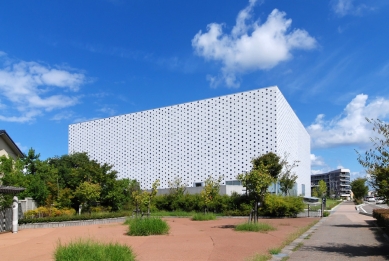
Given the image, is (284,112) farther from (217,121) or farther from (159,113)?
(159,113)

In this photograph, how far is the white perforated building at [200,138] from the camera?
62.7 m

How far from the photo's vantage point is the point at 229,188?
5044cm

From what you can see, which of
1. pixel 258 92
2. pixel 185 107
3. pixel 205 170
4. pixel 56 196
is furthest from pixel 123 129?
pixel 56 196

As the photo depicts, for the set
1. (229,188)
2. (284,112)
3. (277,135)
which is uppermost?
(284,112)

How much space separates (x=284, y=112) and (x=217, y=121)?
12.3 m

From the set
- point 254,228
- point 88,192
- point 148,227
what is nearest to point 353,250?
point 254,228

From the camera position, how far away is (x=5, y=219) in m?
19.3

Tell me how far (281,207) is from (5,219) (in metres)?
18.2

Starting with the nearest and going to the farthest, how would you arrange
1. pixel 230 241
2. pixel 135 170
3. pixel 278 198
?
pixel 230 241 < pixel 278 198 < pixel 135 170

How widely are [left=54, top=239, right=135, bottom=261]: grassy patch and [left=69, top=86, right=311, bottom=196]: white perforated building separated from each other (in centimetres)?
5475

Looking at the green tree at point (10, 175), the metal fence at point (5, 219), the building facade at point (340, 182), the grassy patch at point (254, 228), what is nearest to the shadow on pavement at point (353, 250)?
the grassy patch at point (254, 228)

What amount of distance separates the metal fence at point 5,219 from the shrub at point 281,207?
Result: 17.0m

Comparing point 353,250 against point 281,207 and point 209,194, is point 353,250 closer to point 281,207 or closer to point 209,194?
point 281,207

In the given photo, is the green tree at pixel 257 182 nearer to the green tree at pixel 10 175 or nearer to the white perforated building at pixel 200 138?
the green tree at pixel 10 175
